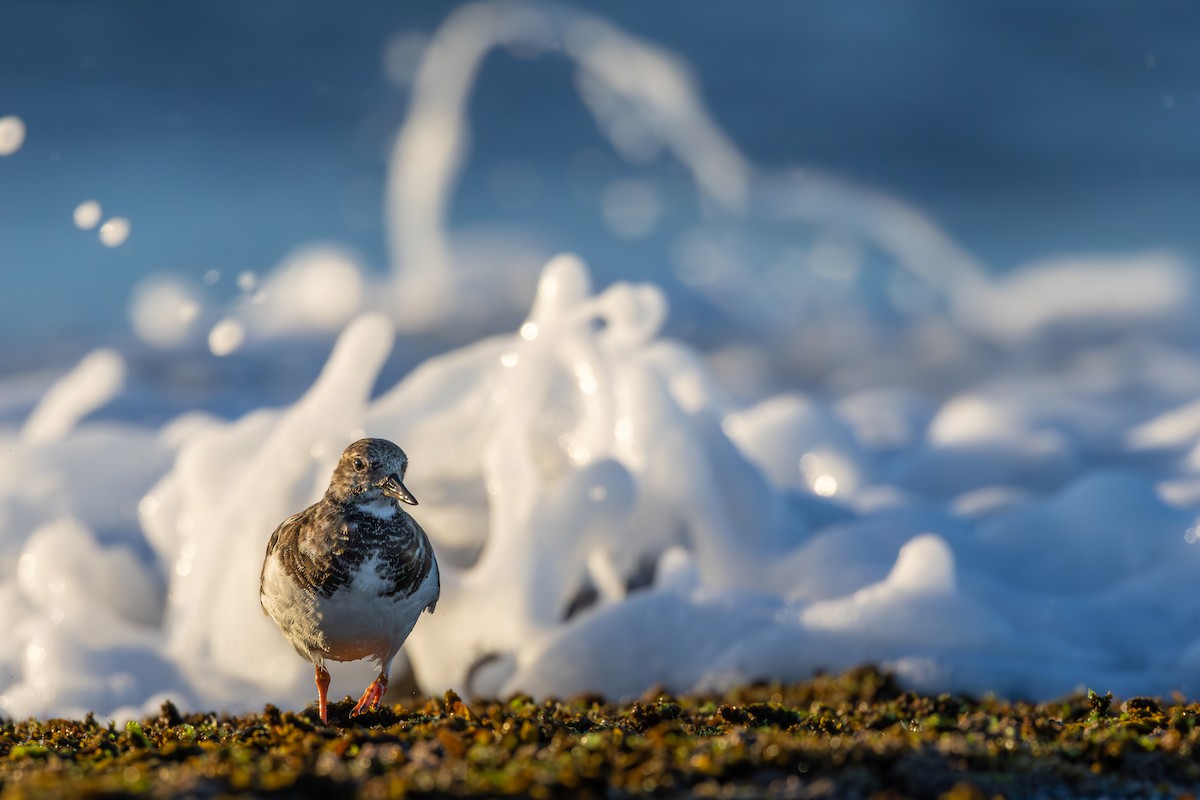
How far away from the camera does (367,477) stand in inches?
292

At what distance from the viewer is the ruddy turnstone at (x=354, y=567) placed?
7.20 meters

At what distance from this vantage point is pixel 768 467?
27922 mm

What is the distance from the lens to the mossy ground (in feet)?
16.9

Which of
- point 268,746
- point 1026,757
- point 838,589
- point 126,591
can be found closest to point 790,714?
point 1026,757

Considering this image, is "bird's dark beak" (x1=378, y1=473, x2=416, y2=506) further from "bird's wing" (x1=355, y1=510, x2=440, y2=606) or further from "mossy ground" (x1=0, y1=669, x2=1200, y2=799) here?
"mossy ground" (x1=0, y1=669, x2=1200, y2=799)

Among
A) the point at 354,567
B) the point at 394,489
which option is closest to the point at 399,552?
the point at 354,567

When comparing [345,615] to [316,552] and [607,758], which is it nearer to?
[316,552]

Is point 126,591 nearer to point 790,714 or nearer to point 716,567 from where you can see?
point 716,567

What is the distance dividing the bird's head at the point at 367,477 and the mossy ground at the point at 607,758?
1513mm

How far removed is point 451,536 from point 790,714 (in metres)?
11.4

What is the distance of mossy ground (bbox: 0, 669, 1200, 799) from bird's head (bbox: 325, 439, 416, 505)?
1513 mm

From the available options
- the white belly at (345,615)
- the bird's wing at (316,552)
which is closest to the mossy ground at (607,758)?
the white belly at (345,615)

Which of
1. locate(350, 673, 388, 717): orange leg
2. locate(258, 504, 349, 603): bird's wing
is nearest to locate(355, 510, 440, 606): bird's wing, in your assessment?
locate(258, 504, 349, 603): bird's wing

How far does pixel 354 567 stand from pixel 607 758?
242cm
